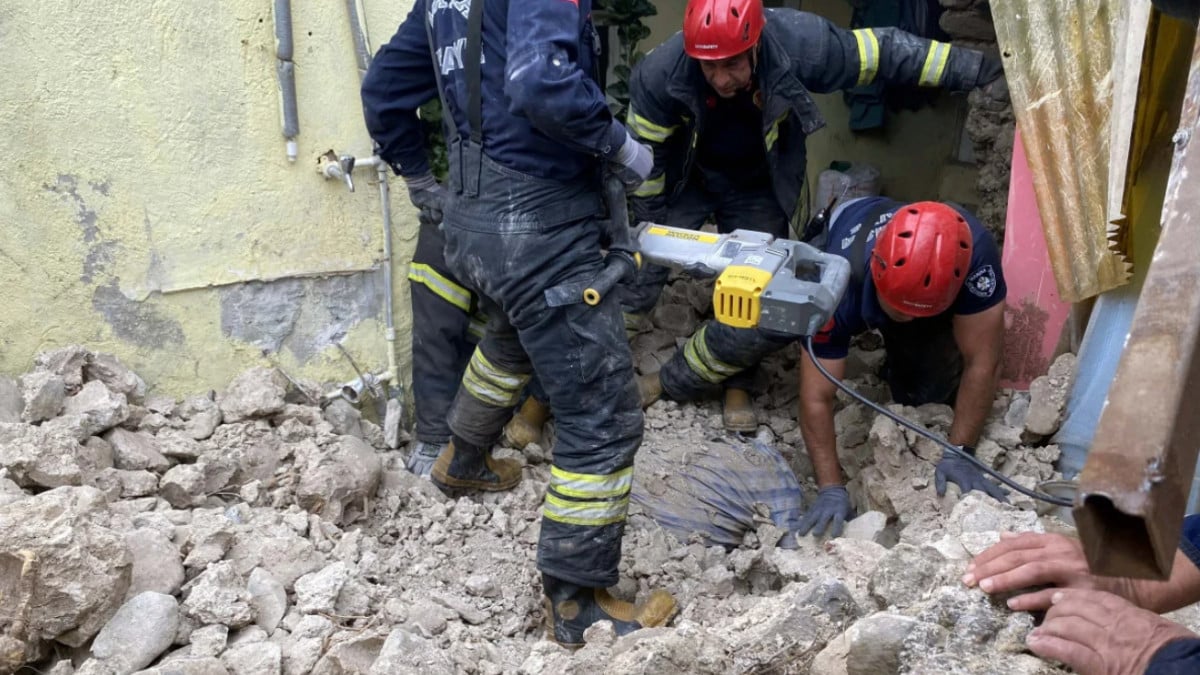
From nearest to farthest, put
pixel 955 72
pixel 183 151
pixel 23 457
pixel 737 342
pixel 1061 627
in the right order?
1. pixel 1061 627
2. pixel 23 457
3. pixel 183 151
4. pixel 955 72
5. pixel 737 342

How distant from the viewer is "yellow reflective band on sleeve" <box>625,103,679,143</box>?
153 inches

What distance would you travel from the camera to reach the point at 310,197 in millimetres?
3715

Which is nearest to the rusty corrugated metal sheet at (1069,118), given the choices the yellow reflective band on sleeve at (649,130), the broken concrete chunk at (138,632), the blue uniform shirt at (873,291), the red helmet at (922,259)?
the blue uniform shirt at (873,291)

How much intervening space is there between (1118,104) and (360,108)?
102 inches

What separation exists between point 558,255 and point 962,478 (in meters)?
1.53

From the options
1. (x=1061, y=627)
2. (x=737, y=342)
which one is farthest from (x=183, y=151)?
(x=1061, y=627)

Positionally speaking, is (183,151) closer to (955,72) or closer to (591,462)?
(591,462)

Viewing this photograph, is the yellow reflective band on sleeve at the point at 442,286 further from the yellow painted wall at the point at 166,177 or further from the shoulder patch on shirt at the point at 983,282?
the shoulder patch on shirt at the point at 983,282

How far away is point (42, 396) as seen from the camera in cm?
309

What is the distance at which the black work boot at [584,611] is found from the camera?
301 cm

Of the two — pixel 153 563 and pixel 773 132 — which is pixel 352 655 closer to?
pixel 153 563

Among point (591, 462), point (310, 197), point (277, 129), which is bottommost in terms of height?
point (591, 462)

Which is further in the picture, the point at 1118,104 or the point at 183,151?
the point at 183,151

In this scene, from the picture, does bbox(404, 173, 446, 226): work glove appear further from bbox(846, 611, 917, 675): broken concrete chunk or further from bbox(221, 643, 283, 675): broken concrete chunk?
bbox(846, 611, 917, 675): broken concrete chunk
